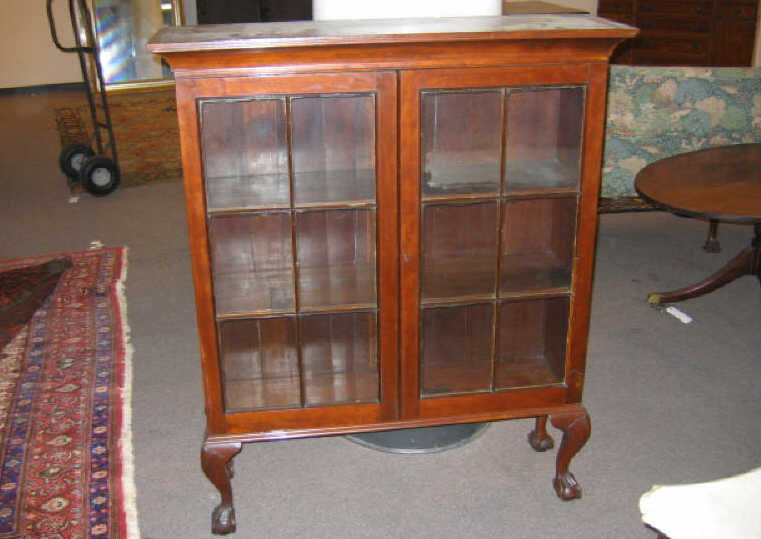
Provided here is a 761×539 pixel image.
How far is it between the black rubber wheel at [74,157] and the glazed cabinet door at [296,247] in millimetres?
3263

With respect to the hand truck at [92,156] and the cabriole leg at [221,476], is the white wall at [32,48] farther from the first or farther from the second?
the cabriole leg at [221,476]

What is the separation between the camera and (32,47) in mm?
7512

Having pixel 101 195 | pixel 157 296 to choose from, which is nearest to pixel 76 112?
pixel 101 195

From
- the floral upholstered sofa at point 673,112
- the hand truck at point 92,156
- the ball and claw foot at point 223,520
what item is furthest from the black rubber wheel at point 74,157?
the ball and claw foot at point 223,520

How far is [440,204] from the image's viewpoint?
1579 millimetres

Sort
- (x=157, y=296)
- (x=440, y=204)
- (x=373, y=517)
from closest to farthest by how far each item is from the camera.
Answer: (x=440, y=204)
(x=373, y=517)
(x=157, y=296)

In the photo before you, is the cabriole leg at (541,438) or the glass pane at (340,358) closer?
the glass pane at (340,358)

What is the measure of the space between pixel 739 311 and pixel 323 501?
6.05 feet

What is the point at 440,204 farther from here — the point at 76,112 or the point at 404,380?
the point at 76,112

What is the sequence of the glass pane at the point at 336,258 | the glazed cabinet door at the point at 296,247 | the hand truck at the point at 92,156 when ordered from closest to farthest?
the glazed cabinet door at the point at 296,247, the glass pane at the point at 336,258, the hand truck at the point at 92,156

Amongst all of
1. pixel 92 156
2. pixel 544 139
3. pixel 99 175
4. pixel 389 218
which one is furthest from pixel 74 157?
pixel 544 139

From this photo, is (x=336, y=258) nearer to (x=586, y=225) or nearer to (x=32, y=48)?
(x=586, y=225)

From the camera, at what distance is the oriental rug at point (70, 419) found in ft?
5.98

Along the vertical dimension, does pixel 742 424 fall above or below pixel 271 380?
below
